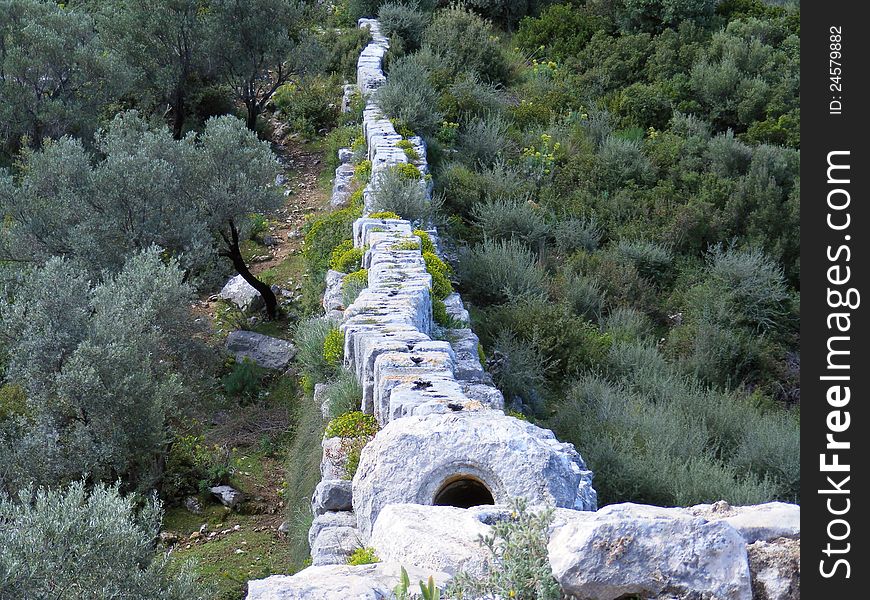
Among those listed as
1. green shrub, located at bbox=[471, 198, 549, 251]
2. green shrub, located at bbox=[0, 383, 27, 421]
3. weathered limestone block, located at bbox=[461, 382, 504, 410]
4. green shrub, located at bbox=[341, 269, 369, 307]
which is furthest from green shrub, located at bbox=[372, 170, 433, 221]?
green shrub, located at bbox=[0, 383, 27, 421]

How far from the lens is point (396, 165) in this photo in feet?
37.4

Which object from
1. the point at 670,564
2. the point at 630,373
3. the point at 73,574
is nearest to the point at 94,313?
the point at 73,574

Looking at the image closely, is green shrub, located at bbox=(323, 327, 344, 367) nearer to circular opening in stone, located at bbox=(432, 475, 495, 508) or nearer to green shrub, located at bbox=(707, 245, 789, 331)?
circular opening in stone, located at bbox=(432, 475, 495, 508)

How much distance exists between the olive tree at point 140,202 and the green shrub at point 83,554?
5.77 metres

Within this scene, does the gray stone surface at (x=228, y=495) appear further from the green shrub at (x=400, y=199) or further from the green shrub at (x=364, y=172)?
the green shrub at (x=364, y=172)

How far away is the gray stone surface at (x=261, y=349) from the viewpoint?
11.2 metres

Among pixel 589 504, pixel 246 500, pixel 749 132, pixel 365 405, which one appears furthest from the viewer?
pixel 749 132

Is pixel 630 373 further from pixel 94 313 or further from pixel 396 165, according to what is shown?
pixel 94 313

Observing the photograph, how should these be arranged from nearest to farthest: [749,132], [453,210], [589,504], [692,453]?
1. [589,504]
2. [692,453]
3. [453,210]
4. [749,132]

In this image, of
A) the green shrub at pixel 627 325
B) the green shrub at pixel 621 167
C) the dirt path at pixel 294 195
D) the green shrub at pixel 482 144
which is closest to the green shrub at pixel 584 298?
the green shrub at pixel 627 325

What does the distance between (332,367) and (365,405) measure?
4.36 feet

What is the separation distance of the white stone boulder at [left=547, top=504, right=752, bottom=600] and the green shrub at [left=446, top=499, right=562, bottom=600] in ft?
0.25

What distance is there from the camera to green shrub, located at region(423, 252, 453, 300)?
898cm

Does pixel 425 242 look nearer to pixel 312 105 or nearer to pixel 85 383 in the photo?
pixel 85 383
